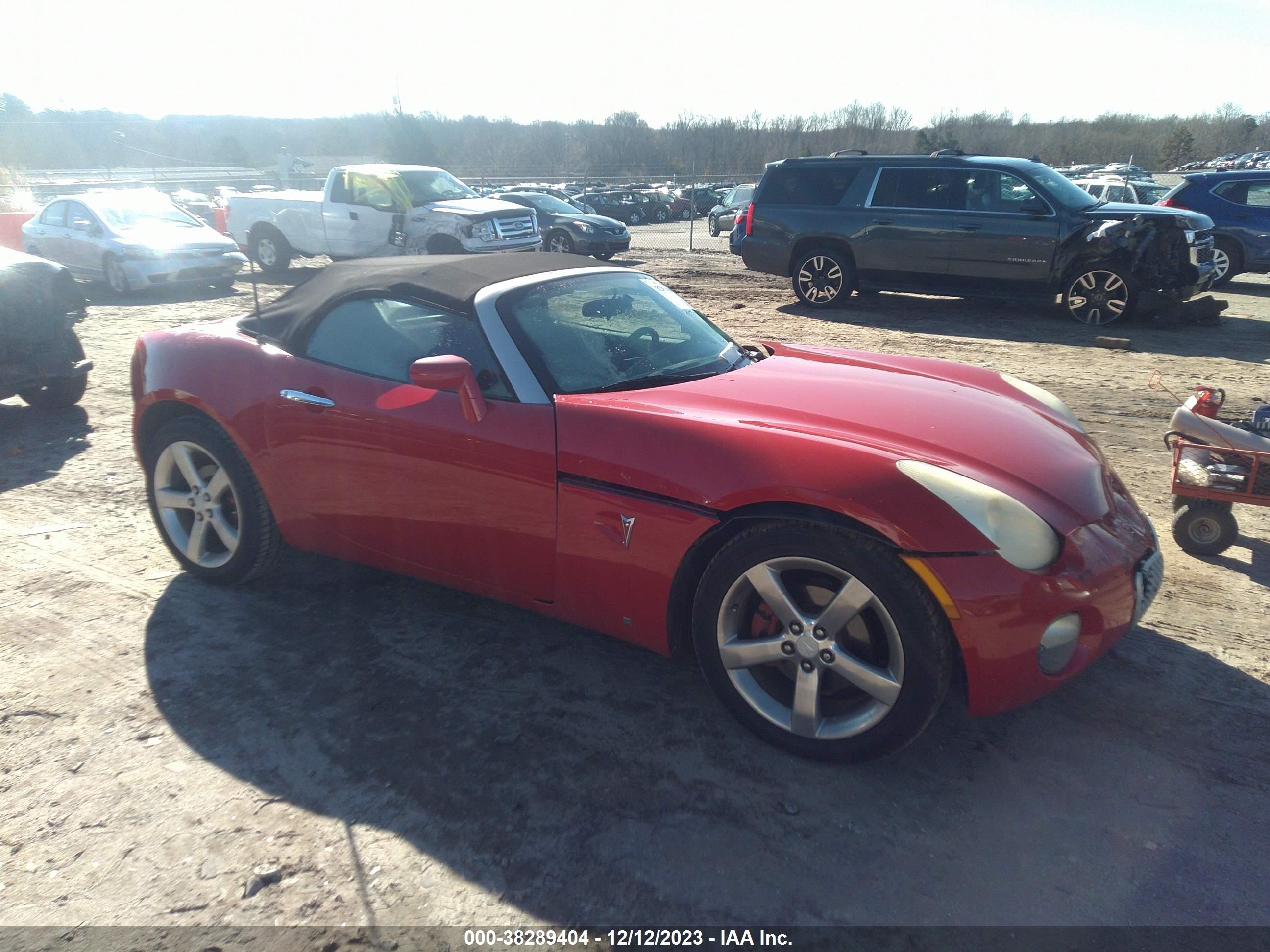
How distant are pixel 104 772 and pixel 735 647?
6.82 feet

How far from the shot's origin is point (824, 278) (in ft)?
37.9

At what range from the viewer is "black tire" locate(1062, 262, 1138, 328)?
380 inches

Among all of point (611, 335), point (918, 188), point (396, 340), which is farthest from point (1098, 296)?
point (396, 340)

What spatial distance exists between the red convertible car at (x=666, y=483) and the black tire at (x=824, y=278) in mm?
7949

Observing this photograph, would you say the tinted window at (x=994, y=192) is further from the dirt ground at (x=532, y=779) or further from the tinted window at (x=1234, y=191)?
the dirt ground at (x=532, y=779)

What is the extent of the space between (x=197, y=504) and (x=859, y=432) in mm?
3039

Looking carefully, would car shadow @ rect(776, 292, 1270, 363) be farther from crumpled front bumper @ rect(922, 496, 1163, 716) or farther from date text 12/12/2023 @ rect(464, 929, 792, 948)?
date text 12/12/2023 @ rect(464, 929, 792, 948)

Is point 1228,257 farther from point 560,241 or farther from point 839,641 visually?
point 839,641

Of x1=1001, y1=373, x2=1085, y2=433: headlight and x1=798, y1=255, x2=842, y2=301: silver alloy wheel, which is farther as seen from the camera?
x1=798, y1=255, x2=842, y2=301: silver alloy wheel

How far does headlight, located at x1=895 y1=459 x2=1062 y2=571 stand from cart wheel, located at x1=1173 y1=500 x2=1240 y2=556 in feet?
7.10

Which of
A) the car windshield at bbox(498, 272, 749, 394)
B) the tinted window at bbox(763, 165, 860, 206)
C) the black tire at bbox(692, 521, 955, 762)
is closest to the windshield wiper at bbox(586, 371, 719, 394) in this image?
the car windshield at bbox(498, 272, 749, 394)

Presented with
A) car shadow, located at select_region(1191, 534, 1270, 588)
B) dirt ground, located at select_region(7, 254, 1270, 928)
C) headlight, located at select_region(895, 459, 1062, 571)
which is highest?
headlight, located at select_region(895, 459, 1062, 571)

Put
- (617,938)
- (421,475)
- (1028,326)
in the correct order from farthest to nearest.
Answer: (1028,326) → (421,475) → (617,938)


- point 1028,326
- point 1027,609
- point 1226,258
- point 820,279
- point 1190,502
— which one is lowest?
point 1028,326
